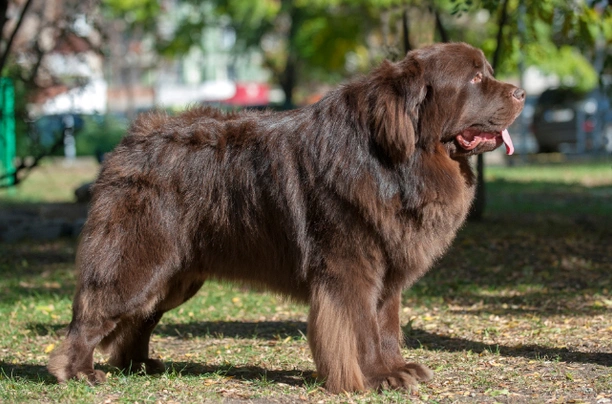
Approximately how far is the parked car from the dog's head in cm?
1923

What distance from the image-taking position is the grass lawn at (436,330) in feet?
15.5

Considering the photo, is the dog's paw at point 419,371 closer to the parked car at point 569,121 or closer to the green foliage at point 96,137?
the parked car at point 569,121

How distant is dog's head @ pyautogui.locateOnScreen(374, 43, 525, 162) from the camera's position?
446 centimetres

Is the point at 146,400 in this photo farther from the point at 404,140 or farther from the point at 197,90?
the point at 197,90

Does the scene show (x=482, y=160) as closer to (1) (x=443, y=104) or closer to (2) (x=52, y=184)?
(1) (x=443, y=104)

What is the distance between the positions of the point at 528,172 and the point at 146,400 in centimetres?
1671

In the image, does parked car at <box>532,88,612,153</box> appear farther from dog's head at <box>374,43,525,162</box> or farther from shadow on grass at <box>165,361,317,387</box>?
shadow on grass at <box>165,361,317,387</box>

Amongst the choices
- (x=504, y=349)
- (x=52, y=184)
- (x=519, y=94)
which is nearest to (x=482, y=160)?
(x=504, y=349)

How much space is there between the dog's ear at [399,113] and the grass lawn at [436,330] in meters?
1.34

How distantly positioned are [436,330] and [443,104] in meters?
2.50

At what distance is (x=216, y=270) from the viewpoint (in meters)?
4.95

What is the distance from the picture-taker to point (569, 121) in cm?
2514

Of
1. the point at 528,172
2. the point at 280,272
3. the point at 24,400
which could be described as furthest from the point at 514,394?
the point at 528,172

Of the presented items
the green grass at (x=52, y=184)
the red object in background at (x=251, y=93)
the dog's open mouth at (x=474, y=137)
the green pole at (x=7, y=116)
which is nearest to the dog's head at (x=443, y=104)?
the dog's open mouth at (x=474, y=137)
